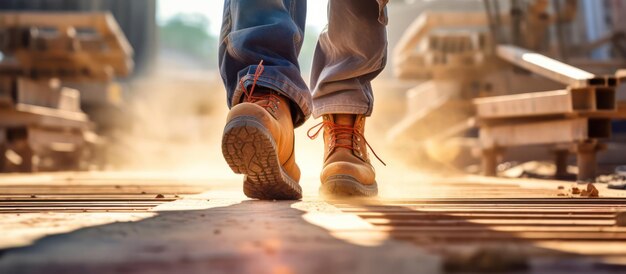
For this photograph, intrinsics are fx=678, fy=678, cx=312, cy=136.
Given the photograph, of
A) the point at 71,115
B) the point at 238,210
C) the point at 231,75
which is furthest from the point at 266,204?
the point at 71,115

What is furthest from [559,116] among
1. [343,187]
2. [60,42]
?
[60,42]

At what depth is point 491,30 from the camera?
189 inches

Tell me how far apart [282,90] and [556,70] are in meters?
1.77

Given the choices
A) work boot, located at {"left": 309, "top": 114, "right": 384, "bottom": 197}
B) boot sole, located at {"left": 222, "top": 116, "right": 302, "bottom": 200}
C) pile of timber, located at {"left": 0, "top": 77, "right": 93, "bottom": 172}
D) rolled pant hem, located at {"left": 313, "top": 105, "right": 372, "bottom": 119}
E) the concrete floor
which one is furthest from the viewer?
pile of timber, located at {"left": 0, "top": 77, "right": 93, "bottom": 172}

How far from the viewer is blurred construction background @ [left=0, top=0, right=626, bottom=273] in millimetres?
769

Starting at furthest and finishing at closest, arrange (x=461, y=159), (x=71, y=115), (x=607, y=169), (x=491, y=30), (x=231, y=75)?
(x=461, y=159), (x=71, y=115), (x=491, y=30), (x=607, y=169), (x=231, y=75)

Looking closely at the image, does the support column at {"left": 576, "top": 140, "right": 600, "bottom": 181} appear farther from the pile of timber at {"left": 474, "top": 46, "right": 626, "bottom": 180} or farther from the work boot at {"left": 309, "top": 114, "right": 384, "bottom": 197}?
the work boot at {"left": 309, "top": 114, "right": 384, "bottom": 197}

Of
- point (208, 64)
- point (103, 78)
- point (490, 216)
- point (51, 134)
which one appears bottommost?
point (490, 216)

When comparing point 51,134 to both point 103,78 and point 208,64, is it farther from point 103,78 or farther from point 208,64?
point 208,64

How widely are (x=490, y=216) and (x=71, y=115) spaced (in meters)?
4.58

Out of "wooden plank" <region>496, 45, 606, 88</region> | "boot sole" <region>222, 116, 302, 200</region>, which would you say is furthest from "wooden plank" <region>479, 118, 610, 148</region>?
"boot sole" <region>222, 116, 302, 200</region>

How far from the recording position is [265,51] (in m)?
1.75

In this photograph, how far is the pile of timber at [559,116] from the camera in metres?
2.75

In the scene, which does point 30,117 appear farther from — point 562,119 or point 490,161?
point 562,119
